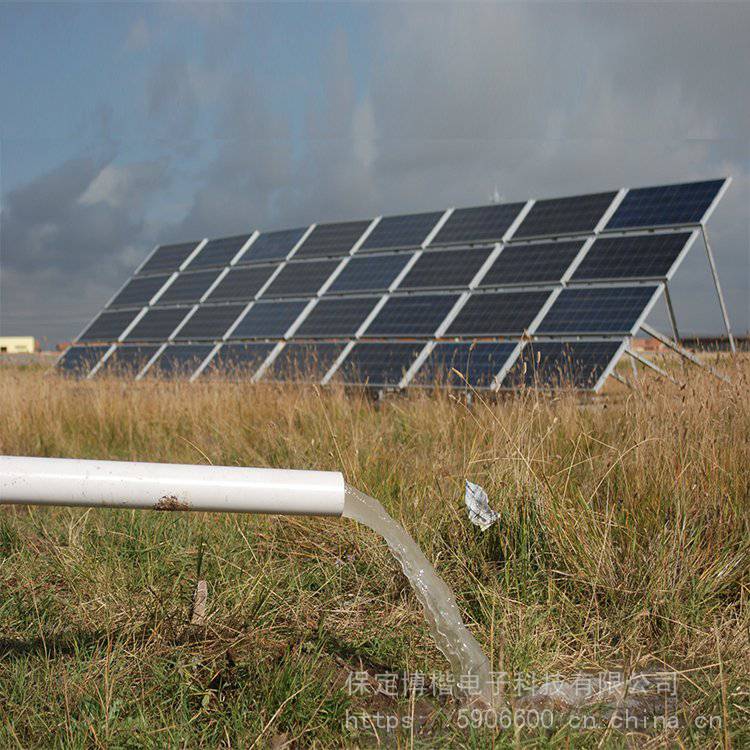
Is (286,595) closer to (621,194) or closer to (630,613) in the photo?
(630,613)

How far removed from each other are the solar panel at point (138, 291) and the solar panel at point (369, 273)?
619 cm

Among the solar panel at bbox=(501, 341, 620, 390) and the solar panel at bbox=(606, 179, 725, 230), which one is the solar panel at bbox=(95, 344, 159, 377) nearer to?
the solar panel at bbox=(501, 341, 620, 390)

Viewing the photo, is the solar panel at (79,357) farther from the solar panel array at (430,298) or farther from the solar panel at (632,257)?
the solar panel at (632,257)

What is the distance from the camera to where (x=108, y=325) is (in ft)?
63.3

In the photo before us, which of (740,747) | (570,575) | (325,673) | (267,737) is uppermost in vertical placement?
(570,575)

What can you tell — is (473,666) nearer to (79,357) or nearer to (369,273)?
(369,273)

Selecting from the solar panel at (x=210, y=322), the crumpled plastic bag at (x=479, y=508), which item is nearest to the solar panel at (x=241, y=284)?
the solar panel at (x=210, y=322)

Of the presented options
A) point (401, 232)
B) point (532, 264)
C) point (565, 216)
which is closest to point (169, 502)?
point (532, 264)

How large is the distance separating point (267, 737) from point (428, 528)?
5.33ft

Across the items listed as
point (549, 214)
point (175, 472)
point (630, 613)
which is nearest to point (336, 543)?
point (630, 613)

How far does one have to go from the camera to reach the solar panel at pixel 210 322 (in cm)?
→ 1600

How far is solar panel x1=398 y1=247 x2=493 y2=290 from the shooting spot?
541 inches

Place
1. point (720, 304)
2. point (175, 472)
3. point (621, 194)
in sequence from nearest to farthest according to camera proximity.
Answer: point (175, 472) < point (720, 304) < point (621, 194)

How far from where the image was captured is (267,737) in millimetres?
2533
